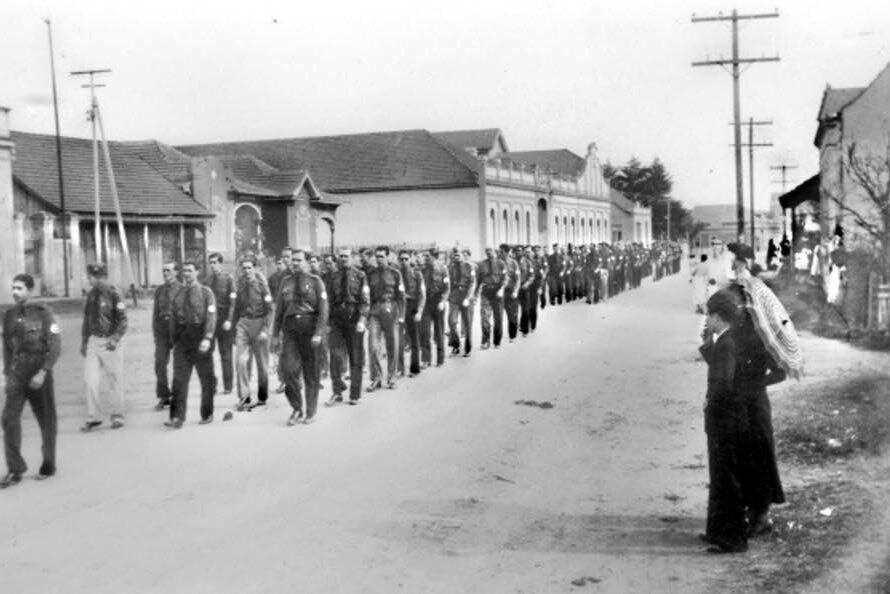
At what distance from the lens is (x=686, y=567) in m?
6.18

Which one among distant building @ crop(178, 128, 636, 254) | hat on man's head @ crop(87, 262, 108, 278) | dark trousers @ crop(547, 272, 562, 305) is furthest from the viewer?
distant building @ crop(178, 128, 636, 254)

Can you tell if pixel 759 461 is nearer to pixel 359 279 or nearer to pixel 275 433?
pixel 275 433

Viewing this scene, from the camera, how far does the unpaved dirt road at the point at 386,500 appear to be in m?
6.03

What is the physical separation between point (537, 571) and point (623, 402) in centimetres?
682

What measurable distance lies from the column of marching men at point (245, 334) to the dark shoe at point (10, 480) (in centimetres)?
1

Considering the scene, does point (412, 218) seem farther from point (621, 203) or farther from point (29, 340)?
point (29, 340)

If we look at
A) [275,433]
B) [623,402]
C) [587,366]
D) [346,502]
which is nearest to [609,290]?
[587,366]

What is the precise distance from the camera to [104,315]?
11.2m

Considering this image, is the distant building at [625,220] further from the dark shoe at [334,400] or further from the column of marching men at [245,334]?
the dark shoe at [334,400]

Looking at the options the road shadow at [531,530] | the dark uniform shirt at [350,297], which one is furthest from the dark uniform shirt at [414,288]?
the road shadow at [531,530]

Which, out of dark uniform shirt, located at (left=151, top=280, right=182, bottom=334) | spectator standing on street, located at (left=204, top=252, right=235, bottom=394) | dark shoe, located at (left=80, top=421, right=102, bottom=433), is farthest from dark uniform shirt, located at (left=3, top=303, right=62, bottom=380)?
spectator standing on street, located at (left=204, top=252, right=235, bottom=394)

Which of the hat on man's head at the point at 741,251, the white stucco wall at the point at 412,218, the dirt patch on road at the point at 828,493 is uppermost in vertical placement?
the white stucco wall at the point at 412,218

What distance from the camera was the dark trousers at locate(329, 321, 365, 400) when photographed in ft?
41.1

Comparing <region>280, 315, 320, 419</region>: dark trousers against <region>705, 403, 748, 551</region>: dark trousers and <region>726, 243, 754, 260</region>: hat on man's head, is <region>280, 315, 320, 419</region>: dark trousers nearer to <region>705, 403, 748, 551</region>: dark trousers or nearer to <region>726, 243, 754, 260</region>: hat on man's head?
<region>726, 243, 754, 260</region>: hat on man's head
